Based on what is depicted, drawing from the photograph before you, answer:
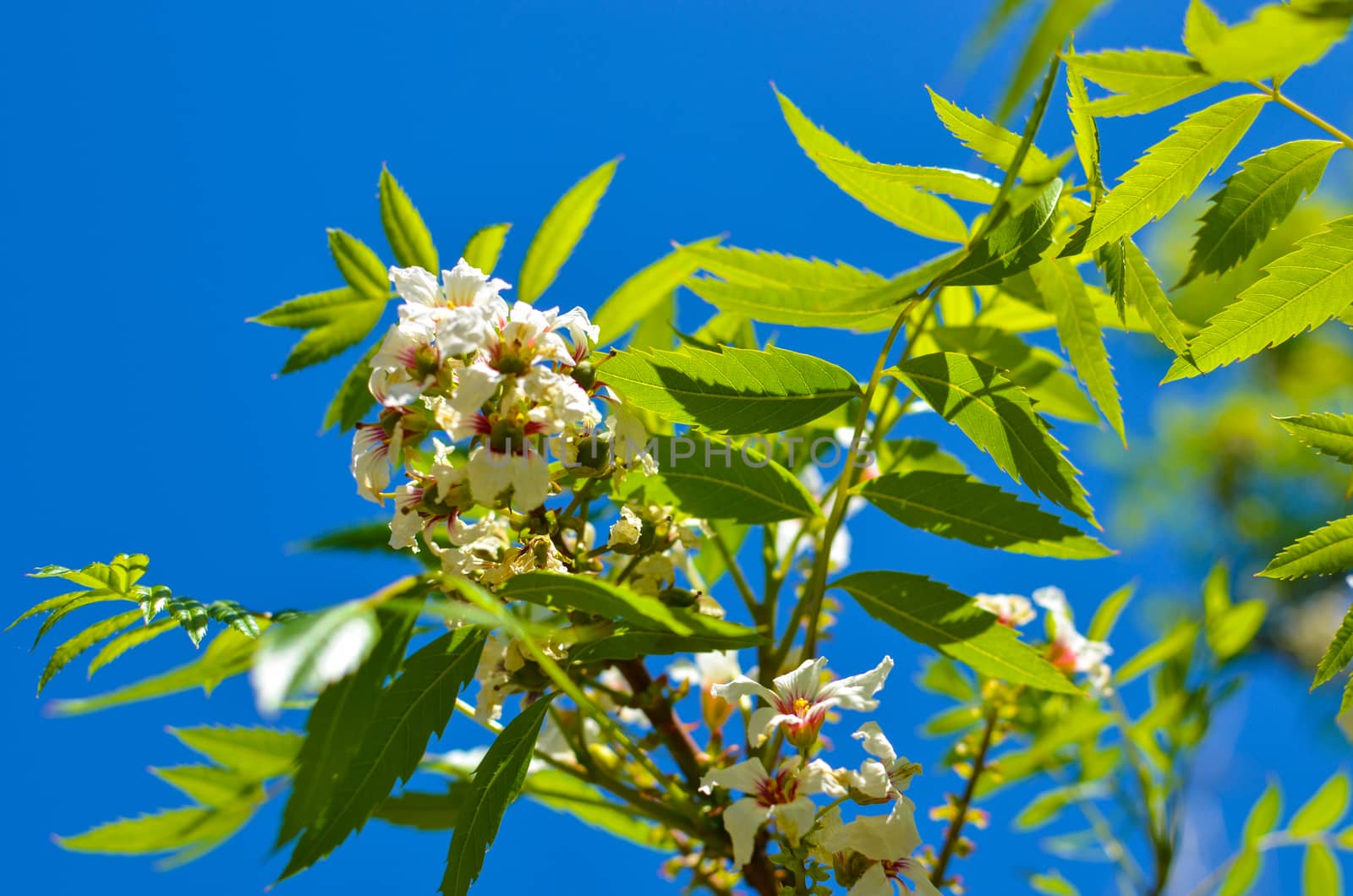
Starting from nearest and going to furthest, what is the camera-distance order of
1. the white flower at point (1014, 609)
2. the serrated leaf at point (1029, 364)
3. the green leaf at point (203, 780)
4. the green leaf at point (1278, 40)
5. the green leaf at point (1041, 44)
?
the green leaf at point (1041, 44) → the green leaf at point (1278, 40) → the green leaf at point (203, 780) → the serrated leaf at point (1029, 364) → the white flower at point (1014, 609)

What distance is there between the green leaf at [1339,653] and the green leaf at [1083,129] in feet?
1.57

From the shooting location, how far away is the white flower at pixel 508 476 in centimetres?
94

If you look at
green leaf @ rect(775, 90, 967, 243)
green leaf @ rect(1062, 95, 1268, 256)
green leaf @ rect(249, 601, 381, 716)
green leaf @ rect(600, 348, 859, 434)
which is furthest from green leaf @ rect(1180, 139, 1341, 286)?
green leaf @ rect(249, 601, 381, 716)

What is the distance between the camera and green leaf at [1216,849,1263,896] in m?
1.73

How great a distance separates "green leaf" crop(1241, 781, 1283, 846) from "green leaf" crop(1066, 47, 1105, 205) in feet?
4.87

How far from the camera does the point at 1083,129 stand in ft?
3.05

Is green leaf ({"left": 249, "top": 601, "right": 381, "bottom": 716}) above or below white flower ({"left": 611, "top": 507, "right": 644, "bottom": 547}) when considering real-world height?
below

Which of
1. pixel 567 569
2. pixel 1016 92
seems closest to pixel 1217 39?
pixel 1016 92

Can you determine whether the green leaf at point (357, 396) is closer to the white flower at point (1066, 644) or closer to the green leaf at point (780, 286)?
the green leaf at point (780, 286)

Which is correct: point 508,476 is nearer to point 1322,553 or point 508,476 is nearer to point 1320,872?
point 1322,553

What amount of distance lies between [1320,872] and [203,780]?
1827mm

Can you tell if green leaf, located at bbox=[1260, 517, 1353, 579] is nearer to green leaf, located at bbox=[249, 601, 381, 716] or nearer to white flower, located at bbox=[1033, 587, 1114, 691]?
white flower, located at bbox=[1033, 587, 1114, 691]

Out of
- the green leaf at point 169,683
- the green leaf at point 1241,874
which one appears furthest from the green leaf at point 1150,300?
the green leaf at point 1241,874

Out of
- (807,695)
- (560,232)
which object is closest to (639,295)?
(560,232)
